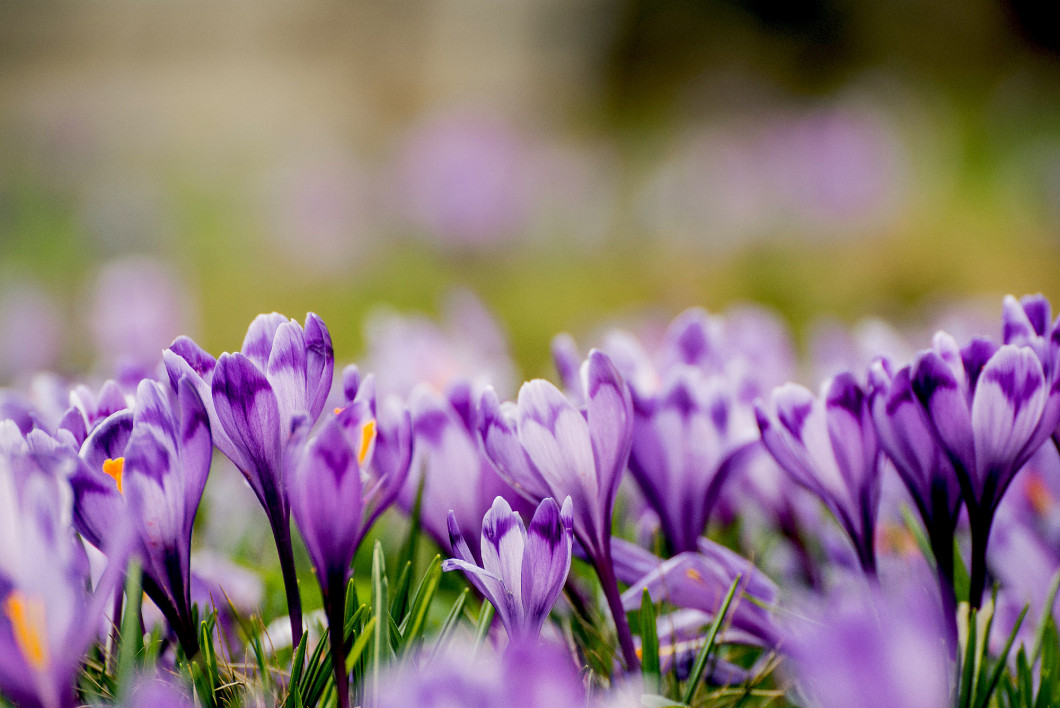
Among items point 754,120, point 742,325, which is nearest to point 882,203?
point 754,120

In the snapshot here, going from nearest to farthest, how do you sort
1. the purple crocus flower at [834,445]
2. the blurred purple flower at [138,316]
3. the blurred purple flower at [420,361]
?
the purple crocus flower at [834,445]
the blurred purple flower at [420,361]
the blurred purple flower at [138,316]

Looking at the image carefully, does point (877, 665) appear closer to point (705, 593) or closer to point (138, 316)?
point (705, 593)

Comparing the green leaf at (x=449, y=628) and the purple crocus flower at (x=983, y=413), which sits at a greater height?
the purple crocus flower at (x=983, y=413)

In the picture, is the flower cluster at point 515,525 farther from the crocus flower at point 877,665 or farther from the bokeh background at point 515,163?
the bokeh background at point 515,163

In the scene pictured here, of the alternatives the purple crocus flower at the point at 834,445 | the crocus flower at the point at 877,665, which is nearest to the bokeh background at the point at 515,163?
the purple crocus flower at the point at 834,445

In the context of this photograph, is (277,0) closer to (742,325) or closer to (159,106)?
(159,106)

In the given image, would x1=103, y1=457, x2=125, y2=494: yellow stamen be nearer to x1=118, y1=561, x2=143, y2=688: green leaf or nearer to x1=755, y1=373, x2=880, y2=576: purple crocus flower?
x1=118, y1=561, x2=143, y2=688: green leaf

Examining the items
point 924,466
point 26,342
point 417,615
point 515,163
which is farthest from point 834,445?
point 515,163
